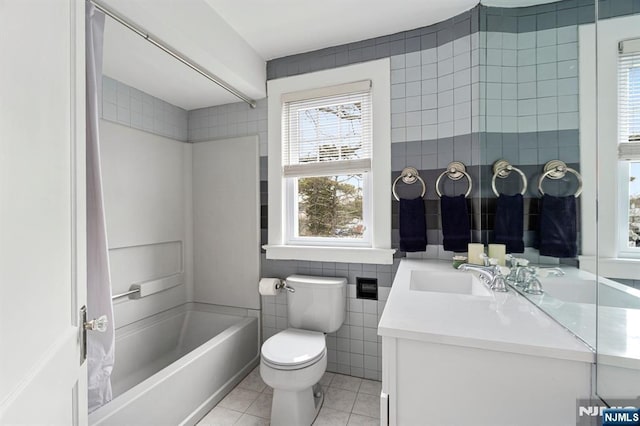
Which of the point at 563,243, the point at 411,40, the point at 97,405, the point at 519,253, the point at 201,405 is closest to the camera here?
the point at 563,243

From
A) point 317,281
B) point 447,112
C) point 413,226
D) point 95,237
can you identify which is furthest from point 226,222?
point 447,112

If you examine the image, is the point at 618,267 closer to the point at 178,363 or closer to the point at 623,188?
the point at 623,188

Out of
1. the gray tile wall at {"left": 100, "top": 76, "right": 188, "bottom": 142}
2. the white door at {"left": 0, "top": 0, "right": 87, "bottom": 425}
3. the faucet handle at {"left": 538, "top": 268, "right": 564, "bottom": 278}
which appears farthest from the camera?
the gray tile wall at {"left": 100, "top": 76, "right": 188, "bottom": 142}

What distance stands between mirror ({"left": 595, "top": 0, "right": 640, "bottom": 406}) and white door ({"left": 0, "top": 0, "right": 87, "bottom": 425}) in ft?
3.98

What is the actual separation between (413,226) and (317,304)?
834 mm

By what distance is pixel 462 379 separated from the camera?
2.63 ft

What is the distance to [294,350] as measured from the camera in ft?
5.37

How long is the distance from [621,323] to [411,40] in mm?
1894

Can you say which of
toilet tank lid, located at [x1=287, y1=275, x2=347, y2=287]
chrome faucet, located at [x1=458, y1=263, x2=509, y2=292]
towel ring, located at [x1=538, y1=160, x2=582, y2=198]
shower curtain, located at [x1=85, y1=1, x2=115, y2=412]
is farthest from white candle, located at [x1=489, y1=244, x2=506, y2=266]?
shower curtain, located at [x1=85, y1=1, x2=115, y2=412]

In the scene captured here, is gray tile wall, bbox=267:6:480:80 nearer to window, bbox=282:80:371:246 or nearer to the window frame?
window, bbox=282:80:371:246

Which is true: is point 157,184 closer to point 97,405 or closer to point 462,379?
point 97,405

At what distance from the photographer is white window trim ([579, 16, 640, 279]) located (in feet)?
2.30

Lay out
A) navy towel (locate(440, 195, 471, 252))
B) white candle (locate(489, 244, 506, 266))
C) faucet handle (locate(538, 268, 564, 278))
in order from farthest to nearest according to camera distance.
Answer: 1. navy towel (locate(440, 195, 471, 252))
2. white candle (locate(489, 244, 506, 266))
3. faucet handle (locate(538, 268, 564, 278))

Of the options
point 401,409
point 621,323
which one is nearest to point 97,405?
point 401,409
